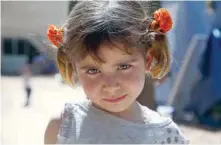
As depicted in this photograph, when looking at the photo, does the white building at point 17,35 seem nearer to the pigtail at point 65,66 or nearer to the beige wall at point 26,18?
the beige wall at point 26,18

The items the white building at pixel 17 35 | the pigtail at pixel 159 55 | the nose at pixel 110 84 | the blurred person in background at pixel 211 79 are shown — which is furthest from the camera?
the white building at pixel 17 35

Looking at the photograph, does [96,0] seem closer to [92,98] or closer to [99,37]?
[99,37]

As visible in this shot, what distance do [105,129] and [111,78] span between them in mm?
151

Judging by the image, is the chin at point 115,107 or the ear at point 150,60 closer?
the chin at point 115,107

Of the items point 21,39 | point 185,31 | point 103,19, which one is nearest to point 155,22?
point 103,19

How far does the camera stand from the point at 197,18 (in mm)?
4711

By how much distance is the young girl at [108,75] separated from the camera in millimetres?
1177

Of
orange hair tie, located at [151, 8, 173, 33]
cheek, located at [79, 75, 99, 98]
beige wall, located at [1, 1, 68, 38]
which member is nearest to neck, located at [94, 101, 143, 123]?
cheek, located at [79, 75, 99, 98]

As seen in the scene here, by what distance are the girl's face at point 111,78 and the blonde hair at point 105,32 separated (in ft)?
0.08

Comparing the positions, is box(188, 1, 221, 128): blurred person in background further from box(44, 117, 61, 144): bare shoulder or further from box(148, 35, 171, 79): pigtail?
box(44, 117, 61, 144): bare shoulder

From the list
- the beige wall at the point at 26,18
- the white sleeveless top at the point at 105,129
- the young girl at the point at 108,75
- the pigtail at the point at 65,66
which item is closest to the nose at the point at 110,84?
the young girl at the point at 108,75

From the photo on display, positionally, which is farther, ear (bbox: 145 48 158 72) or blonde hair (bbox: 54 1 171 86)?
ear (bbox: 145 48 158 72)

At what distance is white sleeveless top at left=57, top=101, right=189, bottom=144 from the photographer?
3.94 feet

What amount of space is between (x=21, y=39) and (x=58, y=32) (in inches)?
755
